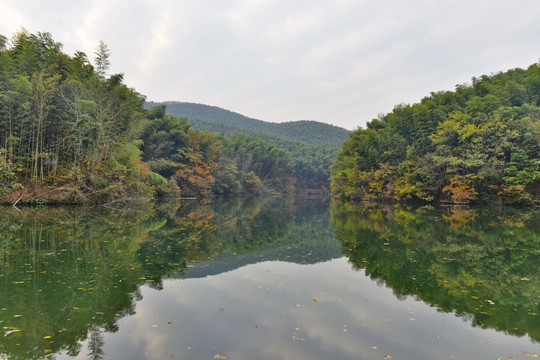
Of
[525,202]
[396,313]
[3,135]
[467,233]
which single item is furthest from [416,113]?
[3,135]

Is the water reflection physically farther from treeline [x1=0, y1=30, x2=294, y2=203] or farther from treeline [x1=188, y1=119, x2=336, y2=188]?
treeline [x1=188, y1=119, x2=336, y2=188]

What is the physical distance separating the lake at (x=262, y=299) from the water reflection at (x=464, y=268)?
0.13 feet

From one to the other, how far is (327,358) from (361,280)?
3663 mm

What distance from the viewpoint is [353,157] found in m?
42.4

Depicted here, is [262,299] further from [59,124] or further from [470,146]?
[470,146]

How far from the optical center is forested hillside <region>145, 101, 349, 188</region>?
93312mm

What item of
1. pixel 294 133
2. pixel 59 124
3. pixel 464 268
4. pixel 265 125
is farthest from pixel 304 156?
pixel 464 268

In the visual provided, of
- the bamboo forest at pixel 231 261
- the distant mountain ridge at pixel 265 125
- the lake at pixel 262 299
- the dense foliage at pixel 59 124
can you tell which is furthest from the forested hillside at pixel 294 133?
the lake at pixel 262 299

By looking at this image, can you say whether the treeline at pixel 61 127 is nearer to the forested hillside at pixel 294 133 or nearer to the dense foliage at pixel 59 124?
the dense foliage at pixel 59 124

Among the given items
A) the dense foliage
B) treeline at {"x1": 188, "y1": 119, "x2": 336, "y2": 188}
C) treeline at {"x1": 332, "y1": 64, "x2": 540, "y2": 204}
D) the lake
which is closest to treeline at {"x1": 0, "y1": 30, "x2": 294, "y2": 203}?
the dense foliage

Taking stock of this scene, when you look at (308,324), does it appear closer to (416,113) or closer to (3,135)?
(3,135)

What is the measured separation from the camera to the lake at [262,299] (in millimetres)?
3896

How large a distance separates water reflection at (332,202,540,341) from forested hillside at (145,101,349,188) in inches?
3007

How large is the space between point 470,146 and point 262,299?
95.5ft
